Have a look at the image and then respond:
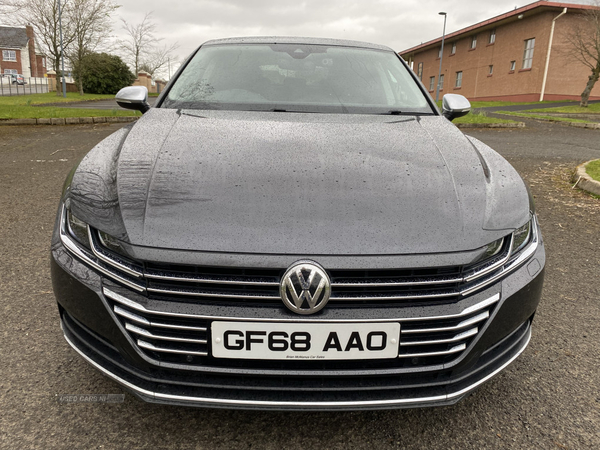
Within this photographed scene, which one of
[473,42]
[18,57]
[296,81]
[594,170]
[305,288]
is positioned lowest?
[594,170]

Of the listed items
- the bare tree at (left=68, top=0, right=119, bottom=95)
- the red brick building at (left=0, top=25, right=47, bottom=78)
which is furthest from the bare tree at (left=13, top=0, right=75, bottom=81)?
the red brick building at (left=0, top=25, right=47, bottom=78)

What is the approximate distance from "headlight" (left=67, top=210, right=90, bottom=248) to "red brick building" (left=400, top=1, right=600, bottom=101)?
3105 cm

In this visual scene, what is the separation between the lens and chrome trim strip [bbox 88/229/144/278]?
1.43 m

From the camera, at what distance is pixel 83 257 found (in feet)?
5.07

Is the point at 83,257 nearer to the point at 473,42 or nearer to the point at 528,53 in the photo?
the point at 528,53

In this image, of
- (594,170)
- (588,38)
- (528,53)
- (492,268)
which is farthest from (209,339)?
(528,53)

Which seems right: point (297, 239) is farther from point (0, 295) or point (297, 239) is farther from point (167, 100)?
point (0, 295)

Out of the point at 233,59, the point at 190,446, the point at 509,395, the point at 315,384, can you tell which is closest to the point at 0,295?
the point at 190,446

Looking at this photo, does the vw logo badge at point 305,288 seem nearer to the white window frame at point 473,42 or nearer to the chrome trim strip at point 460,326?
the chrome trim strip at point 460,326

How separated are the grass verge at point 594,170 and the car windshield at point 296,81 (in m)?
3.76

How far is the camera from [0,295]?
259 centimetres

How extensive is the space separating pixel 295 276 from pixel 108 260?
59 cm

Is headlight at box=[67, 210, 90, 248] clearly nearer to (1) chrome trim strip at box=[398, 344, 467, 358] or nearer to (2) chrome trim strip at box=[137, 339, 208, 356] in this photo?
(2) chrome trim strip at box=[137, 339, 208, 356]

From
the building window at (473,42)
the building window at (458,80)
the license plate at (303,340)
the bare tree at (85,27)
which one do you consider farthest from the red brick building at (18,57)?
the license plate at (303,340)
